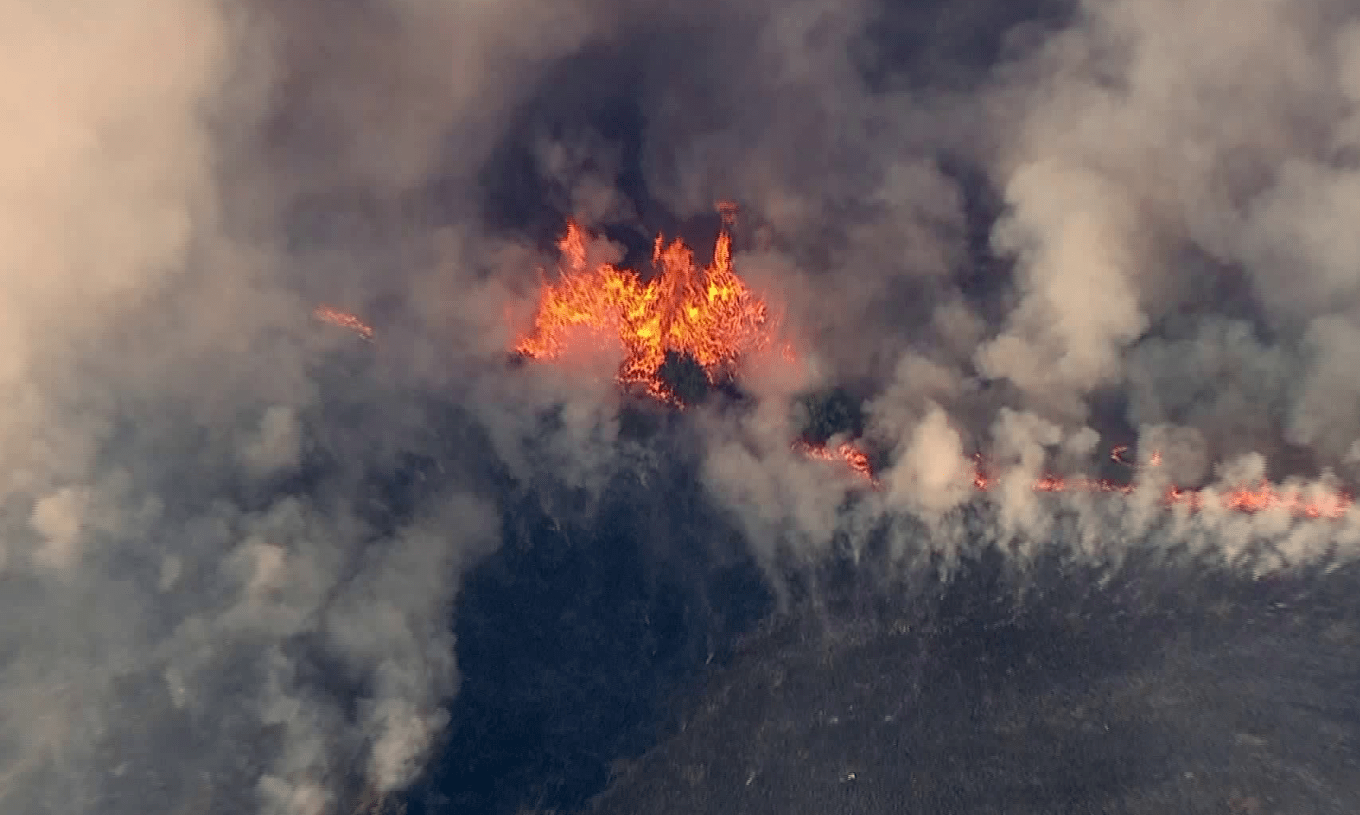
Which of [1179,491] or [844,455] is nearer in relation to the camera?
[1179,491]

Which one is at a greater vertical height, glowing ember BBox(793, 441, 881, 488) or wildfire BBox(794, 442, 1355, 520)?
glowing ember BBox(793, 441, 881, 488)

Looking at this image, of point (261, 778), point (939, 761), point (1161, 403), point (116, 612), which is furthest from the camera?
point (1161, 403)

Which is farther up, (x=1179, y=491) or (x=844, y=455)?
(x=844, y=455)

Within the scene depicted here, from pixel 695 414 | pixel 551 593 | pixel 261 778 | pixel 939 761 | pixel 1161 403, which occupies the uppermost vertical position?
pixel 695 414

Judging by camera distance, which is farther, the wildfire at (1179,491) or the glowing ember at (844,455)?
the glowing ember at (844,455)

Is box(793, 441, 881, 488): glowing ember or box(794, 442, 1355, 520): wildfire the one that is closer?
box(794, 442, 1355, 520): wildfire

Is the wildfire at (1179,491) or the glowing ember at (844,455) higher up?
the glowing ember at (844,455)

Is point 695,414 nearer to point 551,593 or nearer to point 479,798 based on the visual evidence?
point 551,593

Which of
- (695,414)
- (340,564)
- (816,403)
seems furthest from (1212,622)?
(340,564)

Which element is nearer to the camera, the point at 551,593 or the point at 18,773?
the point at 18,773

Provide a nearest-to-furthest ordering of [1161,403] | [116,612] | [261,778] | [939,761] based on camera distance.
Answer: [939,761] < [261,778] < [116,612] < [1161,403]

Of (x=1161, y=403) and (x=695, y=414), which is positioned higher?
(x=695, y=414)
